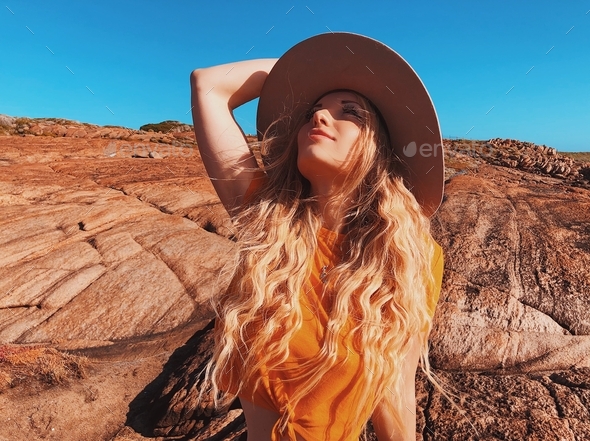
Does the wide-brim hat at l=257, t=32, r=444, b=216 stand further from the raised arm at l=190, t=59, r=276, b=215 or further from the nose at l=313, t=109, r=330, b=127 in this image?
the nose at l=313, t=109, r=330, b=127

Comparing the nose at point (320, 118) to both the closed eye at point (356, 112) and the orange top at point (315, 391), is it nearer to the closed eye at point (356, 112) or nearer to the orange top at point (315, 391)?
the closed eye at point (356, 112)

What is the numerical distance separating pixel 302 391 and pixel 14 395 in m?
5.51

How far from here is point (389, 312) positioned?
2.36 meters

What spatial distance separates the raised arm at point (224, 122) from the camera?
2645mm

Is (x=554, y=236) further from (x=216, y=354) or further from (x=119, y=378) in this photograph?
(x=119, y=378)

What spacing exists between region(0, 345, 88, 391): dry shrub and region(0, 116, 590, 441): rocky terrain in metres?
0.05

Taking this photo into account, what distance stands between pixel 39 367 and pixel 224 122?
554 centimetres

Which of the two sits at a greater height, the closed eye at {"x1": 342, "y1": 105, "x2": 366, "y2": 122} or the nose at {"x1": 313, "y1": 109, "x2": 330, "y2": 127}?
the closed eye at {"x1": 342, "y1": 105, "x2": 366, "y2": 122}

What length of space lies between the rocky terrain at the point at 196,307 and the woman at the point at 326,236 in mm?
549

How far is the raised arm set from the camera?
264 centimetres

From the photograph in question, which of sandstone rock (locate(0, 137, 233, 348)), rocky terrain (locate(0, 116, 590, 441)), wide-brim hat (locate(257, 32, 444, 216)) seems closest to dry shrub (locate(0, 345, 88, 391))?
rocky terrain (locate(0, 116, 590, 441))

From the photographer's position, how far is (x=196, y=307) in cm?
809

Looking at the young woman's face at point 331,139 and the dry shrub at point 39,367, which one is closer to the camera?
the young woman's face at point 331,139


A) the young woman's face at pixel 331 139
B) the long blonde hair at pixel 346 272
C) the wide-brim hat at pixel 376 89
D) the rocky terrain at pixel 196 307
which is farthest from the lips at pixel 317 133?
the rocky terrain at pixel 196 307
